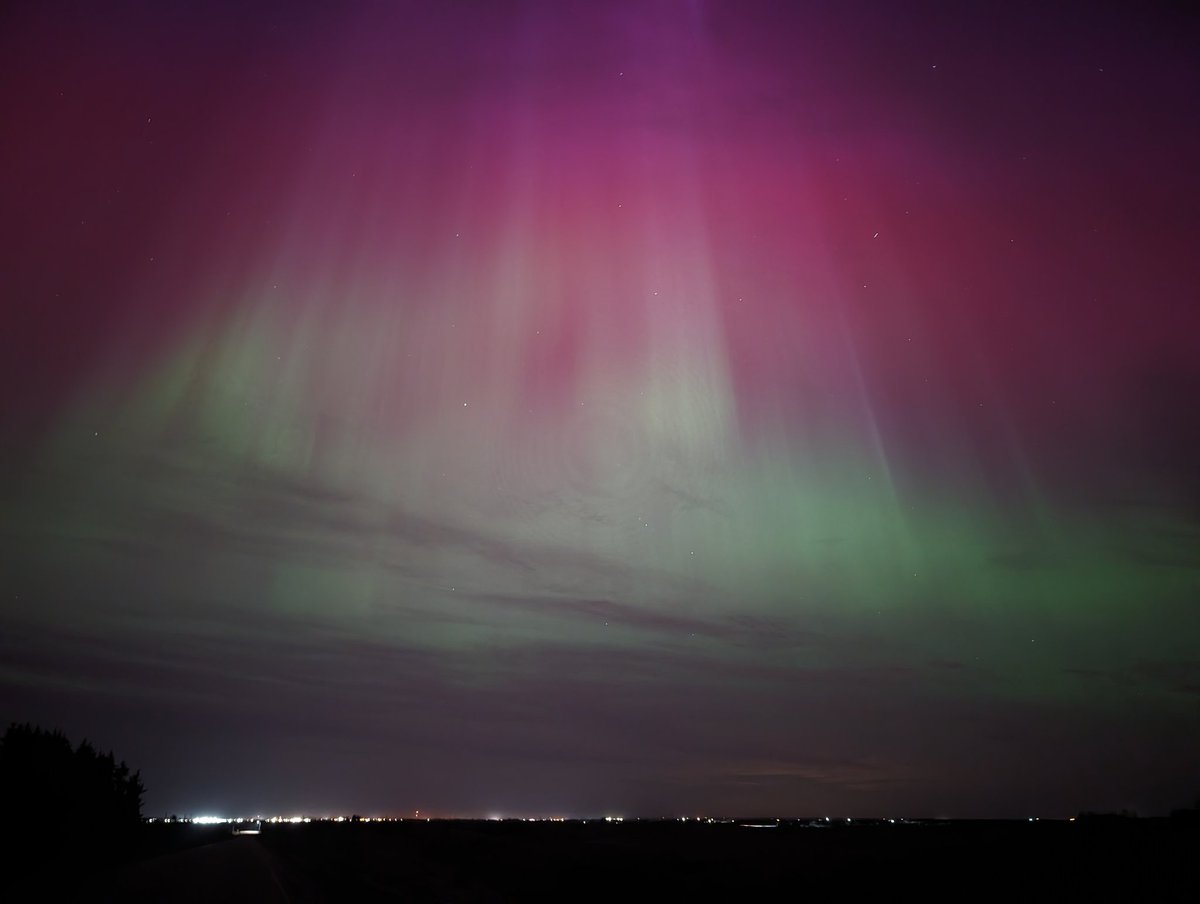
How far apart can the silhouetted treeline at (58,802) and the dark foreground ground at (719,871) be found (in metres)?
5.48

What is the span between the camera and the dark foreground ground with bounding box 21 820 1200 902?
39.8 meters

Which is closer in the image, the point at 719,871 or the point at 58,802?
the point at 719,871

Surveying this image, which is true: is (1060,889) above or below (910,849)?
below

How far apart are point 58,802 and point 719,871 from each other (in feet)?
154

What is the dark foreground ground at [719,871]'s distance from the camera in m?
39.8

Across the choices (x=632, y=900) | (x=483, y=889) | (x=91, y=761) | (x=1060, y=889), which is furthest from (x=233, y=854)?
(x=1060, y=889)

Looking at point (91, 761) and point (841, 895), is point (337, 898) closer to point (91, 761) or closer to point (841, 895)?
point (841, 895)

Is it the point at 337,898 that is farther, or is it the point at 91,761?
the point at 91,761

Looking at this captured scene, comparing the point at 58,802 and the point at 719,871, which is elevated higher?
the point at 58,802

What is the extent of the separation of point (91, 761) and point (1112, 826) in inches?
3472

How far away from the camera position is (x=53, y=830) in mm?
70000

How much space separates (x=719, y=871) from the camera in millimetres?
63625

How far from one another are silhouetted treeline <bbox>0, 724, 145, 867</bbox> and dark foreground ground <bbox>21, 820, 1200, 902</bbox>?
548 cm

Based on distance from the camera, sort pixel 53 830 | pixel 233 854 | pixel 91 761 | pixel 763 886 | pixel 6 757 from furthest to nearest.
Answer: pixel 91 761
pixel 233 854
pixel 6 757
pixel 53 830
pixel 763 886
